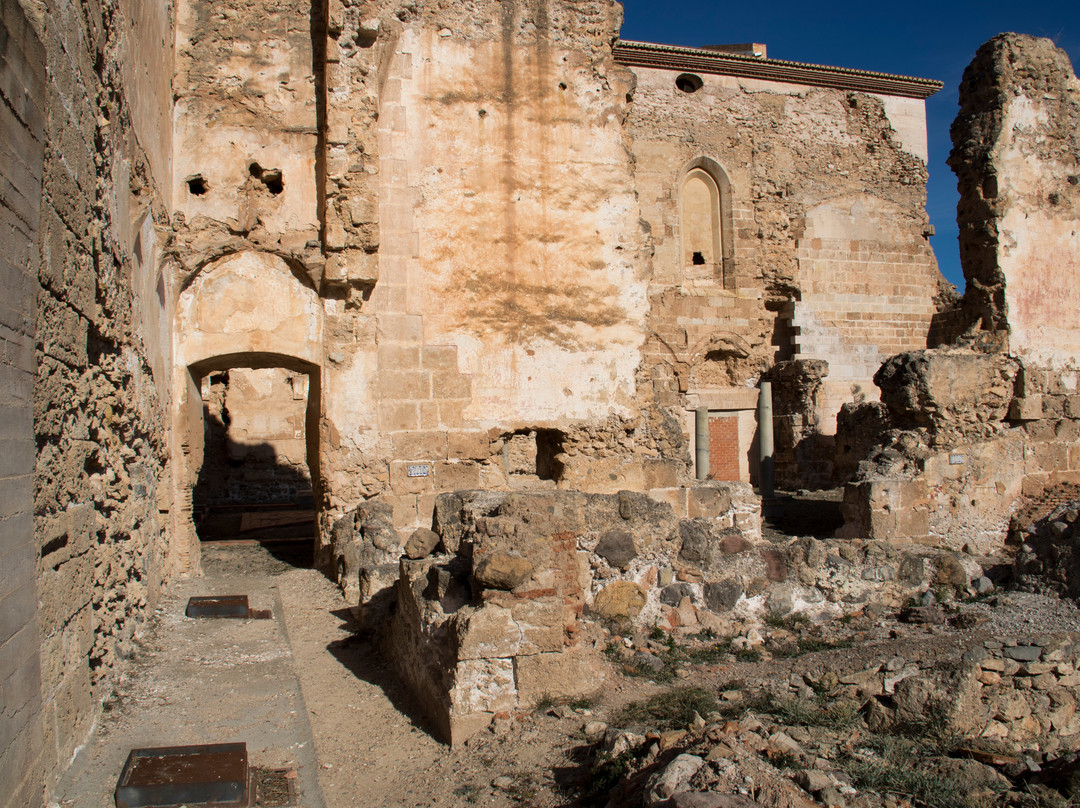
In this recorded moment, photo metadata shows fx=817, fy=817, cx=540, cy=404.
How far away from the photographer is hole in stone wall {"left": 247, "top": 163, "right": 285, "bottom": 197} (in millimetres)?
7684

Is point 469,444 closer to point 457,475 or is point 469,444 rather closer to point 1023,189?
point 457,475

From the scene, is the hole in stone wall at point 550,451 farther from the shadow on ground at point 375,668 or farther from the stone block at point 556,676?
the stone block at point 556,676

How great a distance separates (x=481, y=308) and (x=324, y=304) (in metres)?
1.52

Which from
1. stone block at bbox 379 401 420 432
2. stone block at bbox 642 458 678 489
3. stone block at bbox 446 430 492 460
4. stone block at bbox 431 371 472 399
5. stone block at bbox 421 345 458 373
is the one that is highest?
stone block at bbox 421 345 458 373

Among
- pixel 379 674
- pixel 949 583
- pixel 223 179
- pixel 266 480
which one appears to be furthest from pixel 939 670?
pixel 266 480

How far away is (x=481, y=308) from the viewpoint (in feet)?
26.8

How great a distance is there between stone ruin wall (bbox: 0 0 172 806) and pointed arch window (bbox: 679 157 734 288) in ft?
40.1

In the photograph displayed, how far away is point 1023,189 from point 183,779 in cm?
1287

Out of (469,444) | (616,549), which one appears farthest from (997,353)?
(616,549)

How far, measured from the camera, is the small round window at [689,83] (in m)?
16.3

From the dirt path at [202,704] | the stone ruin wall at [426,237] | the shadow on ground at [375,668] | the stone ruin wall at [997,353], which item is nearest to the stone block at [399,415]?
the stone ruin wall at [426,237]

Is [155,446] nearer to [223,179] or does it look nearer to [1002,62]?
[223,179]

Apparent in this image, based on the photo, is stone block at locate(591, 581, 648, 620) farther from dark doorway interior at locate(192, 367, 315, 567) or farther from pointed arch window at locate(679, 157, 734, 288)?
pointed arch window at locate(679, 157, 734, 288)

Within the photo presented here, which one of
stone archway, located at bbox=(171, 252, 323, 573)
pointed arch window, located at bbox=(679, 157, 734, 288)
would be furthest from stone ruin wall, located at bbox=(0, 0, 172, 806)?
pointed arch window, located at bbox=(679, 157, 734, 288)
